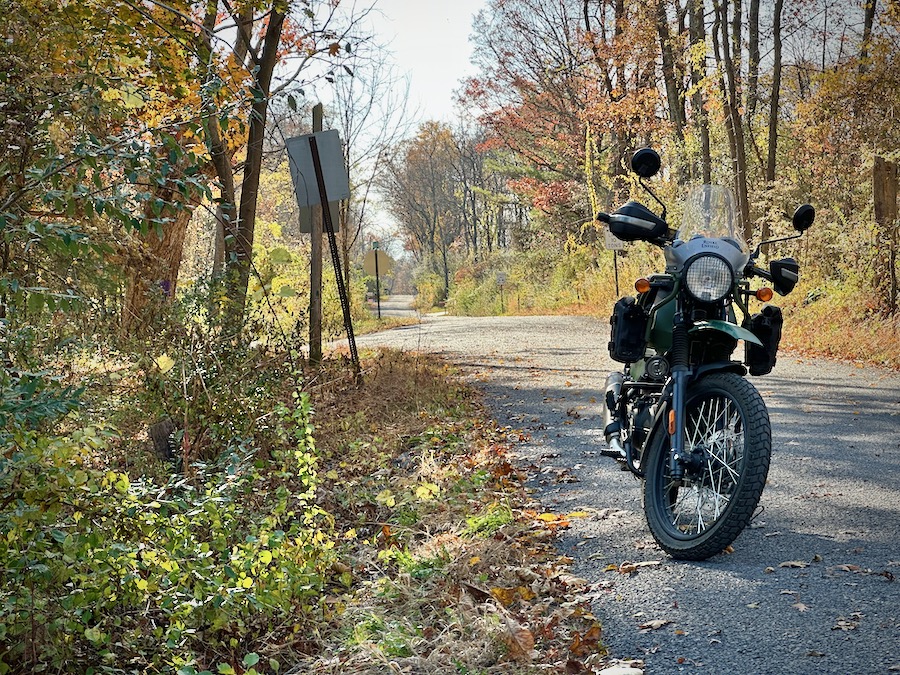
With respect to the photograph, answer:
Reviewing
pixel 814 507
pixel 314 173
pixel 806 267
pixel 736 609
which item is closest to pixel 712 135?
pixel 806 267

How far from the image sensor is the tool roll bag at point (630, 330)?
4.61 m

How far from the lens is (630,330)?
15.2ft

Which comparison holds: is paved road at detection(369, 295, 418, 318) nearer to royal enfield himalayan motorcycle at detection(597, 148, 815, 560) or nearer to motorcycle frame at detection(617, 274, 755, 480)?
royal enfield himalayan motorcycle at detection(597, 148, 815, 560)

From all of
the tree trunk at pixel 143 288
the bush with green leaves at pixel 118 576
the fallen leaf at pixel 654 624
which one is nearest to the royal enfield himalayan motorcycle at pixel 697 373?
the fallen leaf at pixel 654 624

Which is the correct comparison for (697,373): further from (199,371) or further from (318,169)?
(318,169)

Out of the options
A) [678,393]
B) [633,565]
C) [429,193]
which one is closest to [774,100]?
[678,393]

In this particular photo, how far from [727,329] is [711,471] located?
68 centimetres

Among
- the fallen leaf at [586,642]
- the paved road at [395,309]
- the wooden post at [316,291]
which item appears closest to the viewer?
the fallen leaf at [586,642]

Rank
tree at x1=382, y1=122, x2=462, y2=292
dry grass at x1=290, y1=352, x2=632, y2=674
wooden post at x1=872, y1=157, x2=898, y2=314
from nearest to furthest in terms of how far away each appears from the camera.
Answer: dry grass at x1=290, y1=352, x2=632, y2=674, wooden post at x1=872, y1=157, x2=898, y2=314, tree at x1=382, y1=122, x2=462, y2=292

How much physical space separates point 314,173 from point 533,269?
26.9 meters

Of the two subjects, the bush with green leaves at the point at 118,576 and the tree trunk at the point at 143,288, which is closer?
the bush with green leaves at the point at 118,576

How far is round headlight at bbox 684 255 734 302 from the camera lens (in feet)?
13.3

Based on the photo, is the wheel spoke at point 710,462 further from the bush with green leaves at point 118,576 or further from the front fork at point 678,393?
the bush with green leaves at point 118,576

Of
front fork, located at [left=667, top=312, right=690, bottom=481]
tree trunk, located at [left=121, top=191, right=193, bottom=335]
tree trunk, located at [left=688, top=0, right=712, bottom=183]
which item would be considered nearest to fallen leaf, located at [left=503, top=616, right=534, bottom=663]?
front fork, located at [left=667, top=312, right=690, bottom=481]
